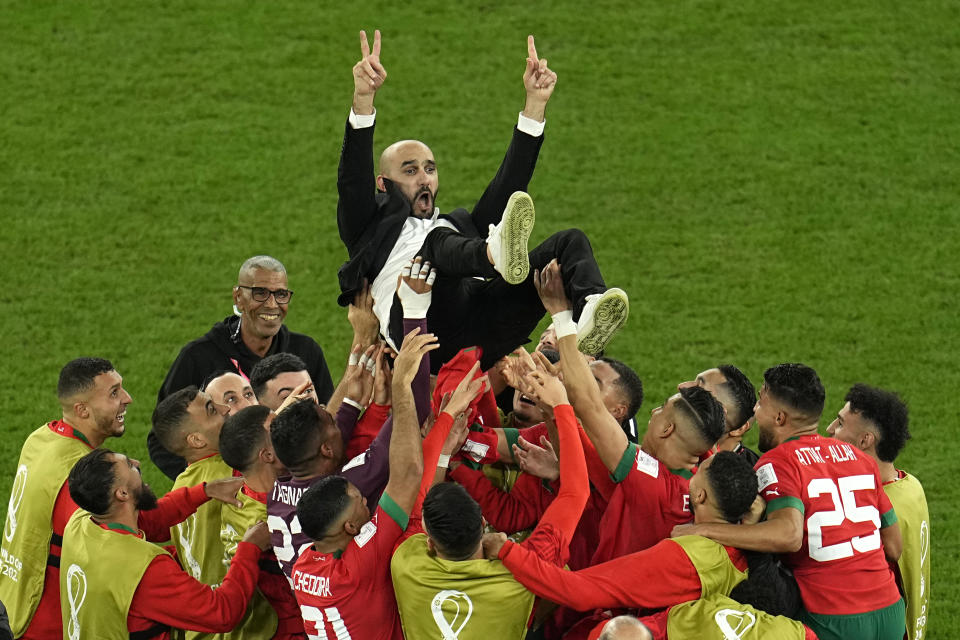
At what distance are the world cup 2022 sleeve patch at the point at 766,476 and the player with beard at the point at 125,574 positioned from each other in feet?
6.49

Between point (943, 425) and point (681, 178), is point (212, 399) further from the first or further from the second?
point (681, 178)

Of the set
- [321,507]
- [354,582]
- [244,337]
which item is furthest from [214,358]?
[354,582]

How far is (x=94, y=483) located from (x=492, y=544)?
64.3 inches

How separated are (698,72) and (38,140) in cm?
680

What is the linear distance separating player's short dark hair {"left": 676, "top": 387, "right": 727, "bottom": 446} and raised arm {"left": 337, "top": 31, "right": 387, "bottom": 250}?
5.49 ft

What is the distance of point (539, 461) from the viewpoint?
5094 millimetres

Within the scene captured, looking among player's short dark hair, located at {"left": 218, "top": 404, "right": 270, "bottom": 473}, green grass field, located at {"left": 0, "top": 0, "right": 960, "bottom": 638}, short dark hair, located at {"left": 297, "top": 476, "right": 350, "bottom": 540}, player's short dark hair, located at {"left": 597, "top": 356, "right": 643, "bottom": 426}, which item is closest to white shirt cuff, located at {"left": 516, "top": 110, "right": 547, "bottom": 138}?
player's short dark hair, located at {"left": 597, "top": 356, "right": 643, "bottom": 426}

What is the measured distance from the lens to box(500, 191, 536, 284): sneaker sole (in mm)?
4832

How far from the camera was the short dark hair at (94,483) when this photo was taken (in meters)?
4.94

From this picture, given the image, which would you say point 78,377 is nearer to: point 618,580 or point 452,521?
point 452,521

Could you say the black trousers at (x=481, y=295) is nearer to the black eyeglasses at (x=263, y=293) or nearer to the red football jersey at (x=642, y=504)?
the red football jersey at (x=642, y=504)

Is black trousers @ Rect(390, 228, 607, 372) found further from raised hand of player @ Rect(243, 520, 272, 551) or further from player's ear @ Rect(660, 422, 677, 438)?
raised hand of player @ Rect(243, 520, 272, 551)

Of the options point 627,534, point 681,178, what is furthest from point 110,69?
point 627,534

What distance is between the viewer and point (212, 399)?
5883mm
